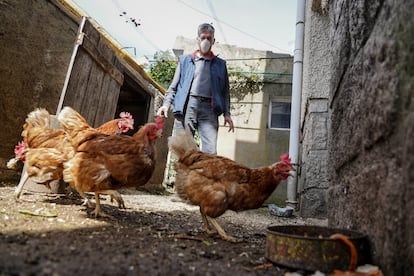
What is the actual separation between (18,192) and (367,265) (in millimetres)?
3257

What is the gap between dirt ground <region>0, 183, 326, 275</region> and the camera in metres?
1.30

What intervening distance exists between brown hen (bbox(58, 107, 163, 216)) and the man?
0.78 metres

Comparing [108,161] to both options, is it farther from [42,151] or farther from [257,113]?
[257,113]

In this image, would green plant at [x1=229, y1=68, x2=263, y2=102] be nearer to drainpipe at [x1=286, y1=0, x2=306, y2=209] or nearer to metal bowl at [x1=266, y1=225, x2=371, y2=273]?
drainpipe at [x1=286, y1=0, x2=306, y2=209]

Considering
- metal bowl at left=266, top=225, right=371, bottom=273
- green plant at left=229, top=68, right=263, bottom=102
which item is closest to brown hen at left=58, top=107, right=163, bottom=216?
metal bowl at left=266, top=225, right=371, bottom=273

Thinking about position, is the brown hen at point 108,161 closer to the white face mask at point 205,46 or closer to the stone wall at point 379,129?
the white face mask at point 205,46

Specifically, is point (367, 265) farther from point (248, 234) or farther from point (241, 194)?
point (248, 234)

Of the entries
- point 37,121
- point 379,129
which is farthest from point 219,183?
point 37,121

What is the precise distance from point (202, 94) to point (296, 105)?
255cm

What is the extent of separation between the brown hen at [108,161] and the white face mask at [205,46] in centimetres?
150

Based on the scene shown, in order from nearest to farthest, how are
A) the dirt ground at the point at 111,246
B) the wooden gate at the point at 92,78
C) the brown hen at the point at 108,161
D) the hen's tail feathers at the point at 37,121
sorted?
the dirt ground at the point at 111,246, the brown hen at the point at 108,161, the hen's tail feathers at the point at 37,121, the wooden gate at the point at 92,78

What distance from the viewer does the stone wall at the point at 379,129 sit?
108 cm

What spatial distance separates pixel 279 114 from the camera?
8523 mm

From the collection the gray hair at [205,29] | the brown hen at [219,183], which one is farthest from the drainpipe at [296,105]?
the brown hen at [219,183]
